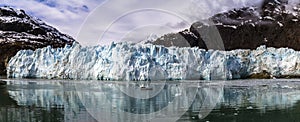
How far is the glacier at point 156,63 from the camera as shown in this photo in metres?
26.9

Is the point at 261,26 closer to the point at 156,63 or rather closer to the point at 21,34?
the point at 156,63

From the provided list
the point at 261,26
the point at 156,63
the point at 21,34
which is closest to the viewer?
the point at 156,63

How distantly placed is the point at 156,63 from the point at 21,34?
47.7m

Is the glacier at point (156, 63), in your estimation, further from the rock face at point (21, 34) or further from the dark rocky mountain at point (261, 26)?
the dark rocky mountain at point (261, 26)

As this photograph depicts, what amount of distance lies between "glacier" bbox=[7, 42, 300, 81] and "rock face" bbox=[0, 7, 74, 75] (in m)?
18.4

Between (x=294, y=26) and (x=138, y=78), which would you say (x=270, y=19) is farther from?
(x=138, y=78)

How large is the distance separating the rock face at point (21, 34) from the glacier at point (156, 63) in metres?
18.4

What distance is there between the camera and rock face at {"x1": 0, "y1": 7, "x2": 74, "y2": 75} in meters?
50.2

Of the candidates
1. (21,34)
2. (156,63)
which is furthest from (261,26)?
(21,34)

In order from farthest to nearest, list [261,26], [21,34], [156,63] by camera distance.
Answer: [21,34], [261,26], [156,63]

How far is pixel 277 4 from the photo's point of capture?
65812 millimetres

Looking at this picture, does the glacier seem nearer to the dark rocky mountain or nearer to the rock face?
the rock face

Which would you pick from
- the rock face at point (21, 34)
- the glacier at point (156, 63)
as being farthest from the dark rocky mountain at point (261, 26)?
the rock face at point (21, 34)

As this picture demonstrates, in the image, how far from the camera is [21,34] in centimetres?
6688
